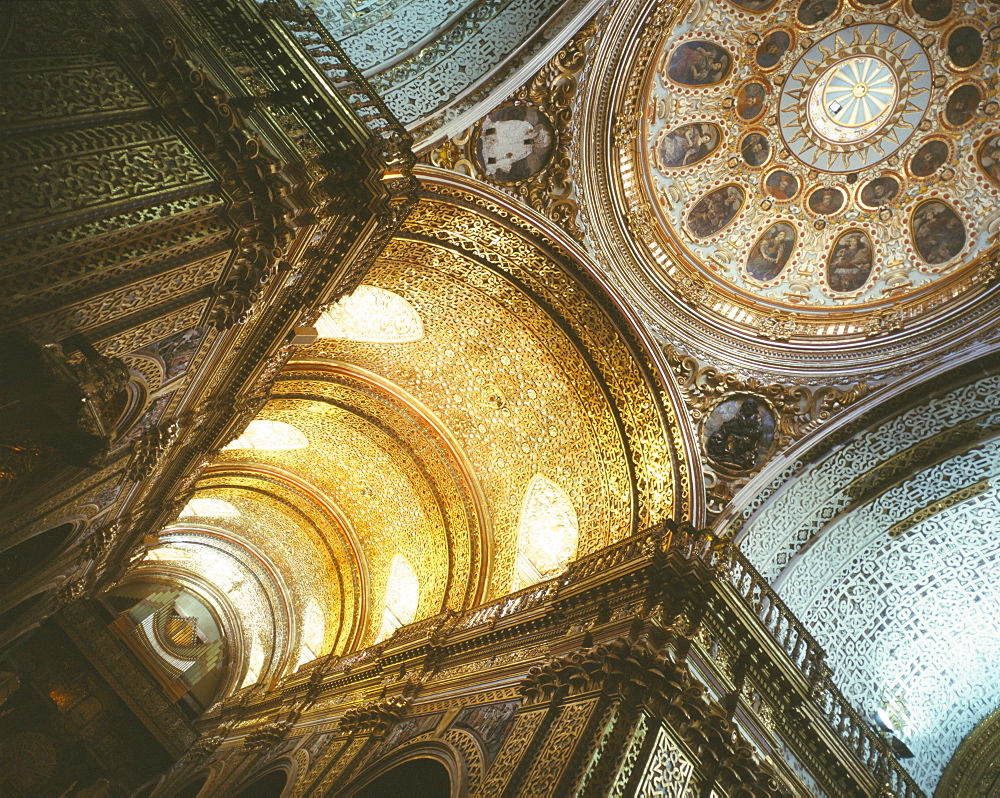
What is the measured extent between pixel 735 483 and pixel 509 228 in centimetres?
481

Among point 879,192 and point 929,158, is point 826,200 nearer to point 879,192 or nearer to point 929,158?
point 879,192

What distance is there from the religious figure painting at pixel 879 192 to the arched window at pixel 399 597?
11.0 meters

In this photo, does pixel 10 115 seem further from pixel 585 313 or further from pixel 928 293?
pixel 928 293

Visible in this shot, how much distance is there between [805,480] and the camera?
8688 millimetres

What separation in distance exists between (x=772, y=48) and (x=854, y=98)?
59.4 inches

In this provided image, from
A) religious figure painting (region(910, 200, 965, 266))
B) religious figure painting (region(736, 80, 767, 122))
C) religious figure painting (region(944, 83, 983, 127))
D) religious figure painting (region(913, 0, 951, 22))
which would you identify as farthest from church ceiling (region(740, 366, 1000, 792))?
religious figure painting (region(913, 0, 951, 22))

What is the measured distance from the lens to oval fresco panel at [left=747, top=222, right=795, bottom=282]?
995cm

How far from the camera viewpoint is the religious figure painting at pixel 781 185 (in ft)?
32.4

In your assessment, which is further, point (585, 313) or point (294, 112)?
point (585, 313)

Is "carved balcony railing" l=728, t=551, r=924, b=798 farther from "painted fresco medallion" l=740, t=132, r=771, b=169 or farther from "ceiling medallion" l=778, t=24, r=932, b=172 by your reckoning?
"ceiling medallion" l=778, t=24, r=932, b=172

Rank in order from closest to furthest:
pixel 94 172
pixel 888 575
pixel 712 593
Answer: pixel 94 172
pixel 712 593
pixel 888 575

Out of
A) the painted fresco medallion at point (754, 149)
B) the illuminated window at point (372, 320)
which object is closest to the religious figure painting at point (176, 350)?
the illuminated window at point (372, 320)

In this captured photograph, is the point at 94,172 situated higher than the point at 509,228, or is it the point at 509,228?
the point at 509,228

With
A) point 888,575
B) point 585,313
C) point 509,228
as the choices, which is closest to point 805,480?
point 888,575
